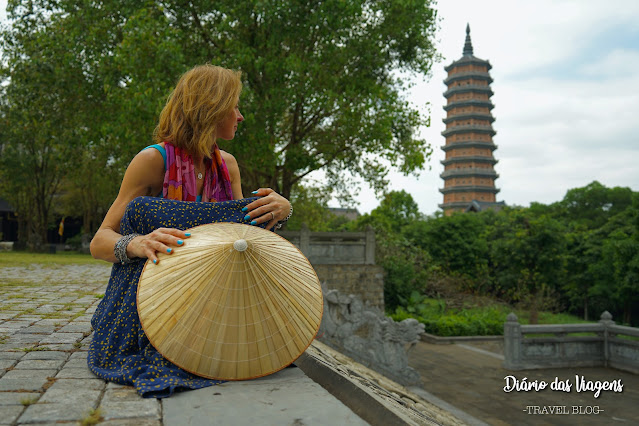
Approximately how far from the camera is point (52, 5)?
51.4ft

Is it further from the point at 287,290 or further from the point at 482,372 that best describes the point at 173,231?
the point at 482,372

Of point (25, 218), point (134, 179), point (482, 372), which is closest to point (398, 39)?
point (482, 372)

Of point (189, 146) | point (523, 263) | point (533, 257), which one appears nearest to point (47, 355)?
point (189, 146)

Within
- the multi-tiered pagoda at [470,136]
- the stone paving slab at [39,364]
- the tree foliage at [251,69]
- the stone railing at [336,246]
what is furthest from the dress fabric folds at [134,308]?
the multi-tiered pagoda at [470,136]

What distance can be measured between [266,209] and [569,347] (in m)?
12.3

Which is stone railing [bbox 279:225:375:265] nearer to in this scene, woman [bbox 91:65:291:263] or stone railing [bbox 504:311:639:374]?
stone railing [bbox 504:311:639:374]

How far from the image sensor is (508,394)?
10.2 meters

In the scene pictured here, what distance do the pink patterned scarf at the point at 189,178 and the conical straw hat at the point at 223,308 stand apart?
45cm

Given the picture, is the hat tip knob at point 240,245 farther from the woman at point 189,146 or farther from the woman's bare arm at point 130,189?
the woman's bare arm at point 130,189

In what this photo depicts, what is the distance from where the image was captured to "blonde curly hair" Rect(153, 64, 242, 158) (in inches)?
107

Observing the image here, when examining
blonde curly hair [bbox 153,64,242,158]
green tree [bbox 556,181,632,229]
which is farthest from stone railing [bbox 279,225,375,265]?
green tree [bbox 556,181,632,229]

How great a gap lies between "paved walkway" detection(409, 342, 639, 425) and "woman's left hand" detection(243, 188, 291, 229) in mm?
6983

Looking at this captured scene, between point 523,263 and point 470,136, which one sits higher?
point 470,136

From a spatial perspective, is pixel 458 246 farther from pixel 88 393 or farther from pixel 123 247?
pixel 88 393
